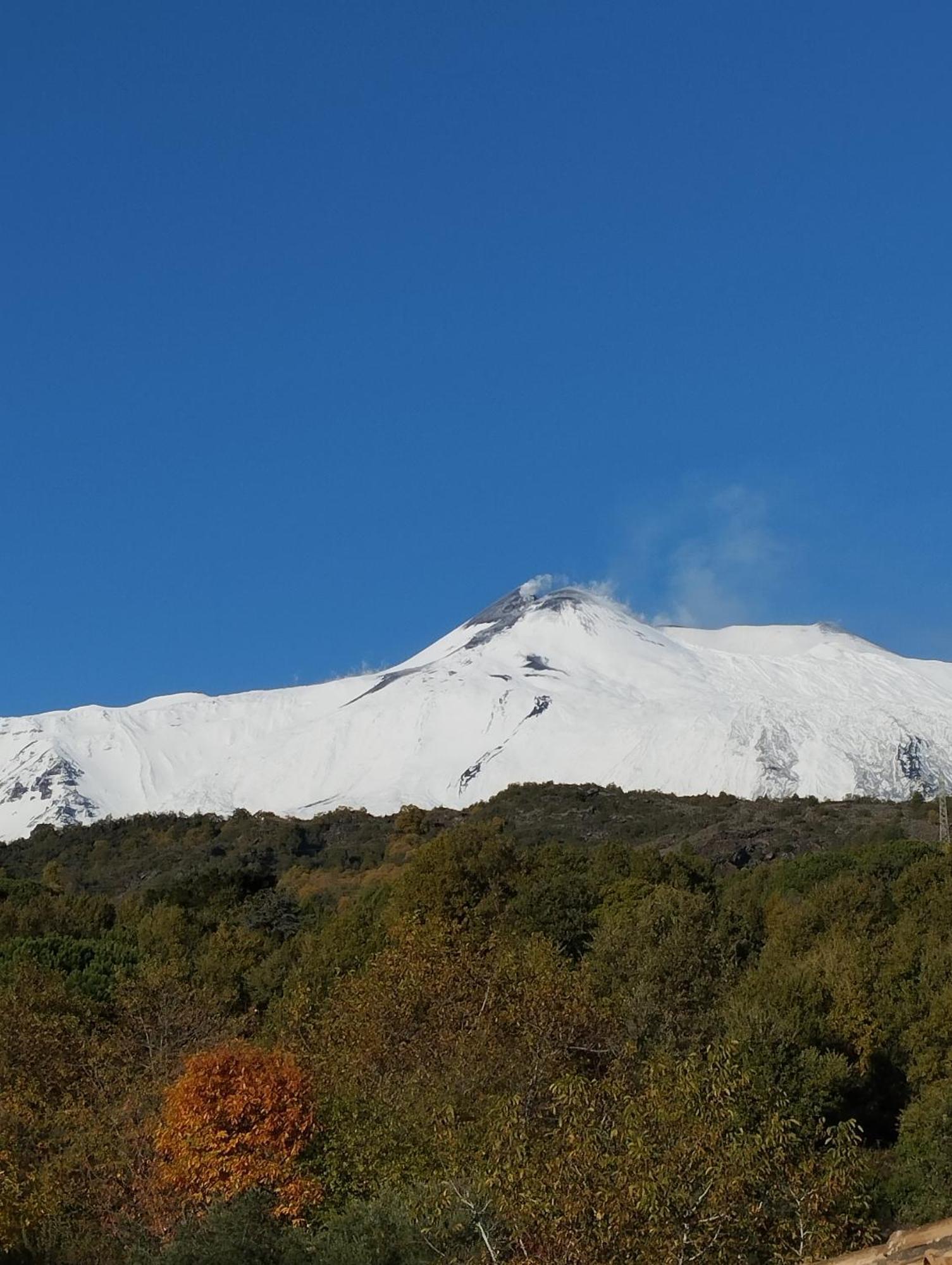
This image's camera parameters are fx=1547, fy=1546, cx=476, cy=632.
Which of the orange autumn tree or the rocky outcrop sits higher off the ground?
the orange autumn tree

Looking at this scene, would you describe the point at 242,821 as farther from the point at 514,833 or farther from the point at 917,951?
the point at 917,951

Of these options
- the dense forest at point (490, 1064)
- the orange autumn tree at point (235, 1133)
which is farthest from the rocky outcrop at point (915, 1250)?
the orange autumn tree at point (235, 1133)

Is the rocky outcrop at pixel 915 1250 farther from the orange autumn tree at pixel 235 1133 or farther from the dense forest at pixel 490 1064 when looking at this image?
the orange autumn tree at pixel 235 1133

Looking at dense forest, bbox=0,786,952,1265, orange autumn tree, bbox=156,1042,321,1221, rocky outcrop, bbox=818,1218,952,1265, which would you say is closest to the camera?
rocky outcrop, bbox=818,1218,952,1265

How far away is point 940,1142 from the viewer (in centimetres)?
3016

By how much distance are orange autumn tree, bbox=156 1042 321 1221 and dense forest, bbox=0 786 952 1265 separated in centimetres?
4

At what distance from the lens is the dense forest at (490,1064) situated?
1423 centimetres

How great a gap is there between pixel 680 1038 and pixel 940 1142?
254 inches

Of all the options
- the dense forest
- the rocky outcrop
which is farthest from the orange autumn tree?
the rocky outcrop

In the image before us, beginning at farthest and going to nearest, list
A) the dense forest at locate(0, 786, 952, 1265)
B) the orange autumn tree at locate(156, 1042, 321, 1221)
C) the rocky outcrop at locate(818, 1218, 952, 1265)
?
the orange autumn tree at locate(156, 1042, 321, 1221) → the dense forest at locate(0, 786, 952, 1265) → the rocky outcrop at locate(818, 1218, 952, 1265)

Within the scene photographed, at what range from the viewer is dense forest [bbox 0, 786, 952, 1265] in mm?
14227

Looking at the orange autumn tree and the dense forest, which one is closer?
the dense forest

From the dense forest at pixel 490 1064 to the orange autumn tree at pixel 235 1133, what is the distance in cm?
4

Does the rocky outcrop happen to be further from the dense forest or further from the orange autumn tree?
the orange autumn tree
